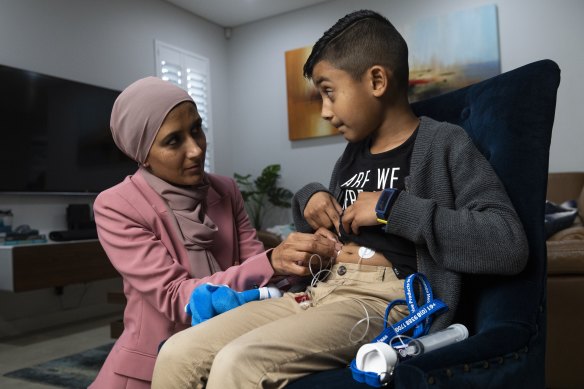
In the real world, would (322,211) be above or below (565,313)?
above

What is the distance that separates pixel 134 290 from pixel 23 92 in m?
3.02

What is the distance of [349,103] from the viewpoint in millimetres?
1128

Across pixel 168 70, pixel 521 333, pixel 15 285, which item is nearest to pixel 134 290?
pixel 521 333

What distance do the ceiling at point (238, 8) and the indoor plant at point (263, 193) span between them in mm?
1743

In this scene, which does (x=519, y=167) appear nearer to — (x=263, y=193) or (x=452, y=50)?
(x=452, y=50)

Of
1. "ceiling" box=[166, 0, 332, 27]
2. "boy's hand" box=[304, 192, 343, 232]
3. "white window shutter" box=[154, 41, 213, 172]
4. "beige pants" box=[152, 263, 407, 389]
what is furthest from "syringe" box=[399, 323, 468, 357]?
"ceiling" box=[166, 0, 332, 27]

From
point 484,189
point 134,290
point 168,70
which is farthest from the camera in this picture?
point 168,70

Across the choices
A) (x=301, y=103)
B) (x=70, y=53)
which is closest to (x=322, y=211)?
(x=70, y=53)

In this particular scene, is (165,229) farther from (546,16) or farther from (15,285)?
(546,16)

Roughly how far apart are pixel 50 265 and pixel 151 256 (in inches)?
96.6

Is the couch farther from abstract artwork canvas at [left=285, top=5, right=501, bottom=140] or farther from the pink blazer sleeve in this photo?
abstract artwork canvas at [left=285, top=5, right=501, bottom=140]

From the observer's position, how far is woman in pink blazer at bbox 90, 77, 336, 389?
41.1 inches

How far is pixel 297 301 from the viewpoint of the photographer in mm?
1030

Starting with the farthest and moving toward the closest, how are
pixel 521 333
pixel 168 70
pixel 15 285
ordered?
Result: pixel 168 70 → pixel 15 285 → pixel 521 333
